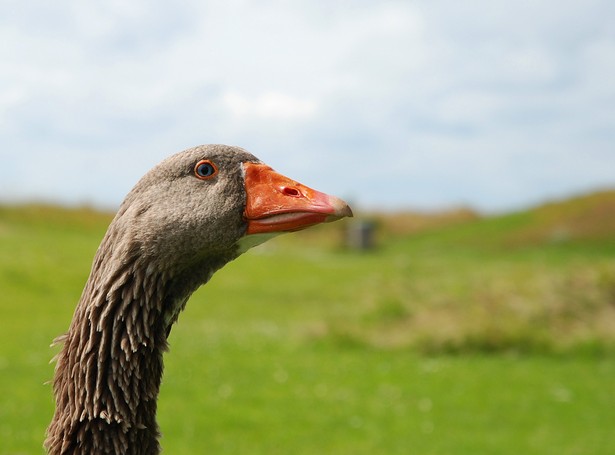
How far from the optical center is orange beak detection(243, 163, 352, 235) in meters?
2.71

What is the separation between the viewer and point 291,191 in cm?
282

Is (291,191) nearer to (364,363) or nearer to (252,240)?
(252,240)

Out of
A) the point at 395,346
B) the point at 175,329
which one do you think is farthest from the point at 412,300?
the point at 175,329

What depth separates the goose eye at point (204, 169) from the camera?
288 cm

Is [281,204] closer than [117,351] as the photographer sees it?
Yes

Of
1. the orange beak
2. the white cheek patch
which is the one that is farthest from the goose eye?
the white cheek patch

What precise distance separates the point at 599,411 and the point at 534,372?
1921mm

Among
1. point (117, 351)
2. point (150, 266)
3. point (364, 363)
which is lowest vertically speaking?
point (364, 363)

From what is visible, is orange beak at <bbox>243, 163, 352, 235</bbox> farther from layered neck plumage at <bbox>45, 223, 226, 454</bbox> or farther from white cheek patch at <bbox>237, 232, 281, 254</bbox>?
layered neck plumage at <bbox>45, 223, 226, 454</bbox>

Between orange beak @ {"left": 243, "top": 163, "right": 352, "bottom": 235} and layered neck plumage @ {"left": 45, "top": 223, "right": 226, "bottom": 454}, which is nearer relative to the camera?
orange beak @ {"left": 243, "top": 163, "right": 352, "bottom": 235}

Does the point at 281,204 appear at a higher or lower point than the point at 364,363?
higher

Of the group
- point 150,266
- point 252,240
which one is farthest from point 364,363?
point 150,266

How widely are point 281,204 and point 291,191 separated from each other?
7cm

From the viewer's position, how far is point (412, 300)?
50.7ft
